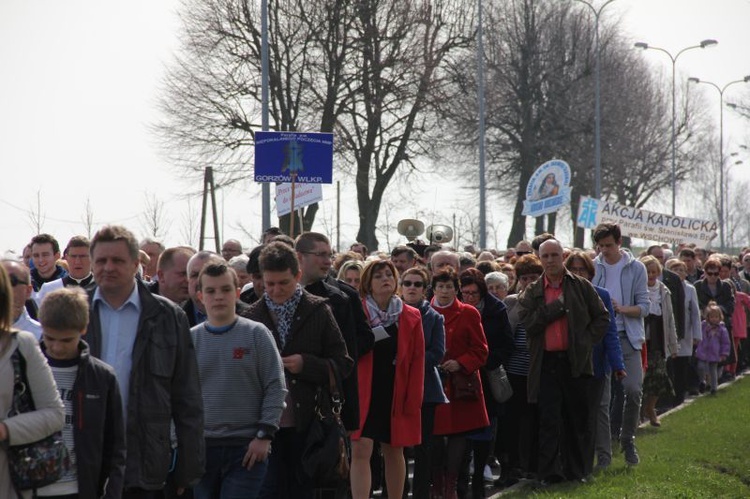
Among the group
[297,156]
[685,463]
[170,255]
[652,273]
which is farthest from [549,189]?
[170,255]

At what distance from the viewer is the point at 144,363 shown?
20.6 ft

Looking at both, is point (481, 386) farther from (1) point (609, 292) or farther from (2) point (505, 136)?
(2) point (505, 136)

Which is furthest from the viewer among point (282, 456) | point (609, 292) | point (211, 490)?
point (609, 292)

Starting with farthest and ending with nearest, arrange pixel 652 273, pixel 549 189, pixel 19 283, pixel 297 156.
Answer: pixel 549 189 → pixel 297 156 → pixel 652 273 → pixel 19 283

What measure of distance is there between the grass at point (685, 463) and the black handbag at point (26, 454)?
5.87 m

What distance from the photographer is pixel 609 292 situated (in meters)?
12.9

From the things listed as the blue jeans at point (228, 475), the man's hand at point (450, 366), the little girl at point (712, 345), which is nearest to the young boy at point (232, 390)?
the blue jeans at point (228, 475)

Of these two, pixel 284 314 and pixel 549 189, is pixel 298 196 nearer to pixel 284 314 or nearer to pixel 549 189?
pixel 549 189

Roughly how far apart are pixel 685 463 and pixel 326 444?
5.66 metres

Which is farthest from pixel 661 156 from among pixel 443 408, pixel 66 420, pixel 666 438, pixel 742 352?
pixel 66 420

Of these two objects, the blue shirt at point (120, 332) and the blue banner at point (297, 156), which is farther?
the blue banner at point (297, 156)

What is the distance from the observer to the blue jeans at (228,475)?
7.09m

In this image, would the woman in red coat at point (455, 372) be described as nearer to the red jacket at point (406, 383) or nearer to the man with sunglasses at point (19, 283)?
the red jacket at point (406, 383)

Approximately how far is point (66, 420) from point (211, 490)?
1.61 metres
